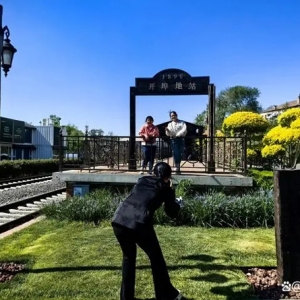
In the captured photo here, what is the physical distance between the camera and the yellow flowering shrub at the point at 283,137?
1233 centimetres

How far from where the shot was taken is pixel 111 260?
4.82m

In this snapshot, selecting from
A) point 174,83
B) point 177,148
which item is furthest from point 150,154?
point 174,83

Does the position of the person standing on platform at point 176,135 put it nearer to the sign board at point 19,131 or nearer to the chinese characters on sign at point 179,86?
the chinese characters on sign at point 179,86

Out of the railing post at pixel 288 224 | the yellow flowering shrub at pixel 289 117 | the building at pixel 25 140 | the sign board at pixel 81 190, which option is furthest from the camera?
the building at pixel 25 140

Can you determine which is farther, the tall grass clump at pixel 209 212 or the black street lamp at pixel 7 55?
the tall grass clump at pixel 209 212

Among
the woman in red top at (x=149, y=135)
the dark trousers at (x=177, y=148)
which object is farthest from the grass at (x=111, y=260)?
the woman in red top at (x=149, y=135)

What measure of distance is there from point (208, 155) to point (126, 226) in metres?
6.97

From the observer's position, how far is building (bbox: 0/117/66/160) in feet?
135

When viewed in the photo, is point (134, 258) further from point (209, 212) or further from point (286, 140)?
point (286, 140)

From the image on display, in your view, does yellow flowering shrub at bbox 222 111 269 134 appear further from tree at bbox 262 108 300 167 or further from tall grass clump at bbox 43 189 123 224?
tall grass clump at bbox 43 189 123 224

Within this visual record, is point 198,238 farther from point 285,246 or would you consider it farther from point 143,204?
point 143,204

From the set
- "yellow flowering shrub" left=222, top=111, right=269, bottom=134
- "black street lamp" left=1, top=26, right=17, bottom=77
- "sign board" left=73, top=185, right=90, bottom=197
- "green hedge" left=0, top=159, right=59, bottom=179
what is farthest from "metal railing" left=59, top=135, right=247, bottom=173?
"green hedge" left=0, top=159, right=59, bottom=179

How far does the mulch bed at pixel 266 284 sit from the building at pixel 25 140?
37.7 meters

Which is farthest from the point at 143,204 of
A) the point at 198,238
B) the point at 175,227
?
the point at 175,227
